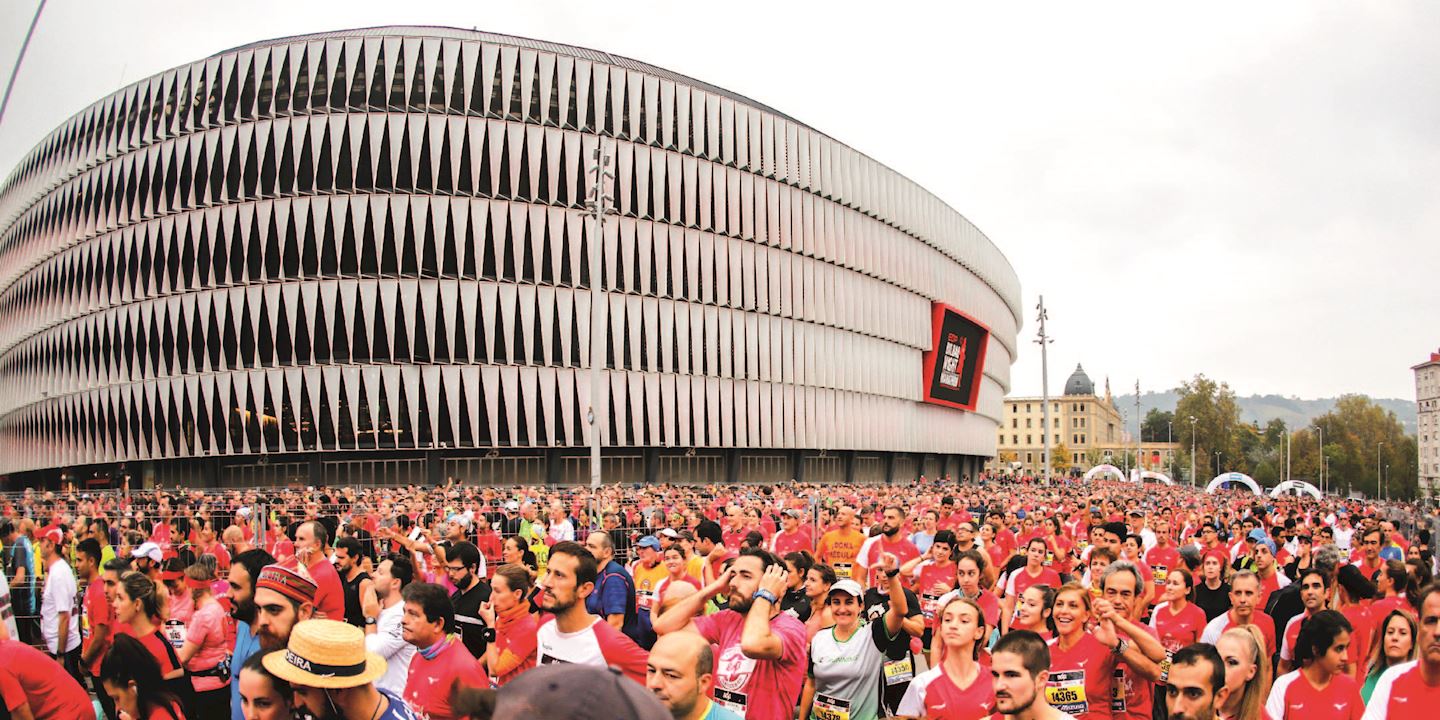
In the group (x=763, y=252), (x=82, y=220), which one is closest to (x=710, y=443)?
(x=763, y=252)

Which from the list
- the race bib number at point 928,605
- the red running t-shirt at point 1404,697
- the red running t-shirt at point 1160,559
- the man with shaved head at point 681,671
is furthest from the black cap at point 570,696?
the red running t-shirt at point 1160,559

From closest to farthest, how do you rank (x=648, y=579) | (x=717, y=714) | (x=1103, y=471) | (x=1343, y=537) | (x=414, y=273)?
(x=717, y=714) < (x=648, y=579) < (x=1343, y=537) < (x=414, y=273) < (x=1103, y=471)

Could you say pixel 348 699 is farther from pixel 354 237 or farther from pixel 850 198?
pixel 850 198

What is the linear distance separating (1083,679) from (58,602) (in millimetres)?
9723

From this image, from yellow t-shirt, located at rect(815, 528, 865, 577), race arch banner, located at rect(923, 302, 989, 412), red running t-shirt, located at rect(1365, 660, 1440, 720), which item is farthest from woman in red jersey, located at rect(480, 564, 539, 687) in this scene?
race arch banner, located at rect(923, 302, 989, 412)

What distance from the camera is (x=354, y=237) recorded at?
50344 millimetres

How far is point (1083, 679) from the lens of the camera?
6641mm

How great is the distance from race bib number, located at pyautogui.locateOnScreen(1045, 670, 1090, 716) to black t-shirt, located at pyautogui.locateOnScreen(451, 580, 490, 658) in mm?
3877

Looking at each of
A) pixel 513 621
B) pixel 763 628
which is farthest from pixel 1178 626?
pixel 513 621

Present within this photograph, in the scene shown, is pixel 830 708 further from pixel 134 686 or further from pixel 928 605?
pixel 134 686

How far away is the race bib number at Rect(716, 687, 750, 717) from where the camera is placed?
20.7 ft

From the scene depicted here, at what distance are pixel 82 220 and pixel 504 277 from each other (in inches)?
972

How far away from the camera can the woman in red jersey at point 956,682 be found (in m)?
6.21

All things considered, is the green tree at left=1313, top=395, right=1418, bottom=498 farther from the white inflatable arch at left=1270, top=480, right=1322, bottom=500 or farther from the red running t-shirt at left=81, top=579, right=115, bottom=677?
the red running t-shirt at left=81, top=579, right=115, bottom=677
